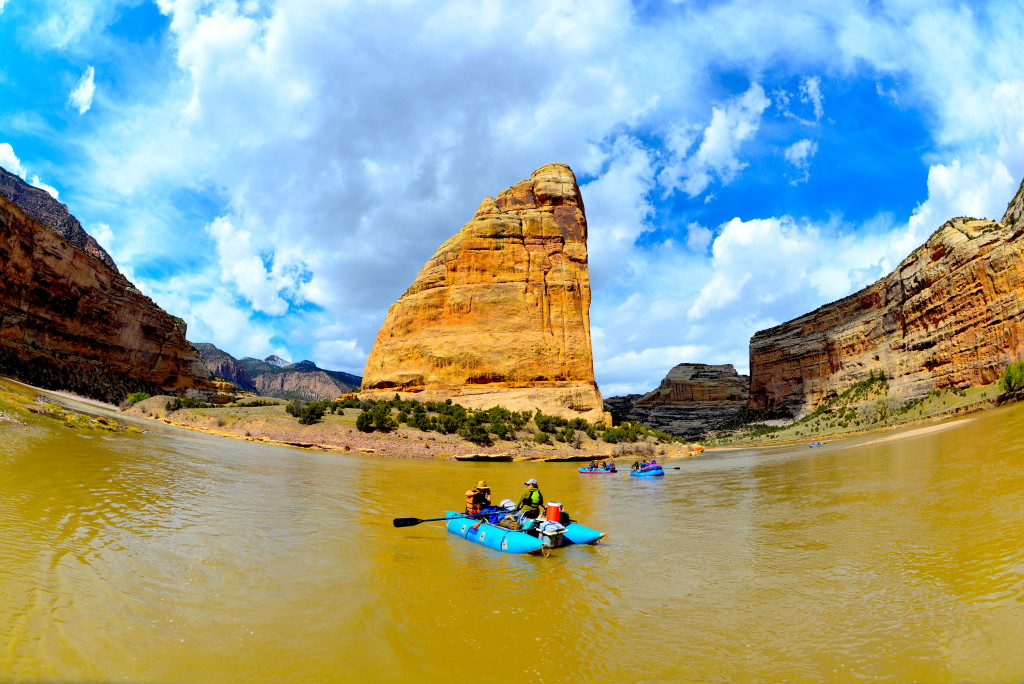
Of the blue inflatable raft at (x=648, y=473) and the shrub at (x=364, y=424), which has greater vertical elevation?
the shrub at (x=364, y=424)

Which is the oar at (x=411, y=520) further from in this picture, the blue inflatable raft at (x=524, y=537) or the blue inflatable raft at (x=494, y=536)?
the blue inflatable raft at (x=524, y=537)

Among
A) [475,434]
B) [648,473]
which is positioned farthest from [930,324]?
[475,434]

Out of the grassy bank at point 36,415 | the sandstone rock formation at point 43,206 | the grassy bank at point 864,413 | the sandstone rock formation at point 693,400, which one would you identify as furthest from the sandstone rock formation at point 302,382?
the grassy bank at point 36,415

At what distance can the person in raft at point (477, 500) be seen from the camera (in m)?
11.5

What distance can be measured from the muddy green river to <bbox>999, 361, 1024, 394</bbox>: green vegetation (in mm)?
16461

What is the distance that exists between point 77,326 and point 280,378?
441 feet

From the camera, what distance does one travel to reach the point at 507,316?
4575 centimetres

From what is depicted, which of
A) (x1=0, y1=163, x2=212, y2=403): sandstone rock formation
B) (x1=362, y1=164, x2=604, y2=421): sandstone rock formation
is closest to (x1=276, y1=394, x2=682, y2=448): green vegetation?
(x1=362, y1=164, x2=604, y2=421): sandstone rock formation

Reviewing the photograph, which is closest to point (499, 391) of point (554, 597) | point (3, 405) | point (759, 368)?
point (3, 405)

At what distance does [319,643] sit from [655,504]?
39.0 ft

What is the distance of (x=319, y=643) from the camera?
4.98 m

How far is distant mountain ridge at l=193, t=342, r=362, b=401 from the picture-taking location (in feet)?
486

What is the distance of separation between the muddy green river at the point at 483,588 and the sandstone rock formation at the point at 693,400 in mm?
74589

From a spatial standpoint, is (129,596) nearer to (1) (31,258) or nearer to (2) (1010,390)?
(2) (1010,390)
